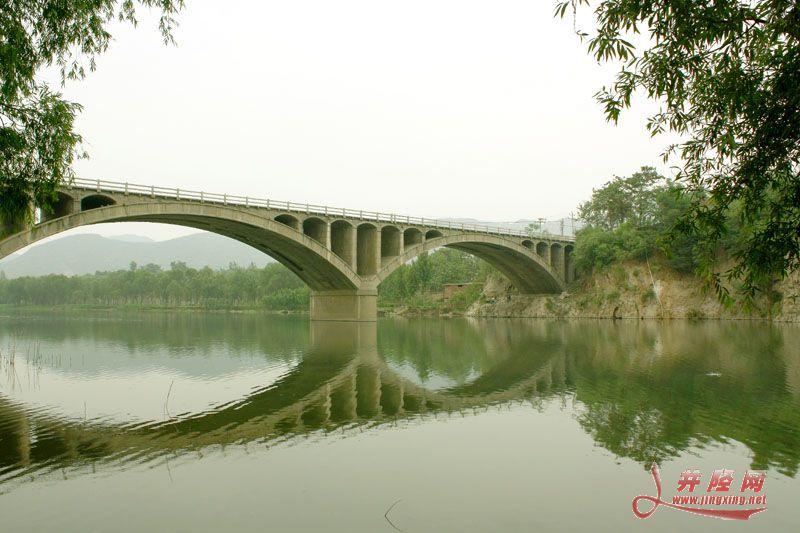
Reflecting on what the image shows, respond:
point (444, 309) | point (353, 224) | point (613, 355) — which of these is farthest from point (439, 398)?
point (444, 309)

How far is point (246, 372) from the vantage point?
901 inches

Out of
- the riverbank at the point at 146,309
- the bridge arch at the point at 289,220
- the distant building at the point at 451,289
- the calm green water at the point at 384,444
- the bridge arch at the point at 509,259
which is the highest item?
the bridge arch at the point at 289,220

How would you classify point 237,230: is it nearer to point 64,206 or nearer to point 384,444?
point 64,206

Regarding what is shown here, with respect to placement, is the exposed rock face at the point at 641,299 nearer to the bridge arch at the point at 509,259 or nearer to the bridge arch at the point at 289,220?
the bridge arch at the point at 509,259

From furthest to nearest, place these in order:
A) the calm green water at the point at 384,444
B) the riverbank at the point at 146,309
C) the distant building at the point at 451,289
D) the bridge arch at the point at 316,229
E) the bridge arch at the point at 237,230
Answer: the riverbank at the point at 146,309
the distant building at the point at 451,289
the bridge arch at the point at 316,229
the bridge arch at the point at 237,230
the calm green water at the point at 384,444

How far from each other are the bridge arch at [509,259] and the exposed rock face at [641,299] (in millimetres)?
2068

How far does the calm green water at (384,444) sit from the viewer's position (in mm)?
8180

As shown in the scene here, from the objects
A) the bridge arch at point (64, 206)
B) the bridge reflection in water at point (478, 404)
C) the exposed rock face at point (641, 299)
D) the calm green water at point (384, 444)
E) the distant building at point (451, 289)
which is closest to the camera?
the calm green water at point (384, 444)

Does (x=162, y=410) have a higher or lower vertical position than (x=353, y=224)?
lower

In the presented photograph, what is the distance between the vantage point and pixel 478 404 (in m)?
16.2

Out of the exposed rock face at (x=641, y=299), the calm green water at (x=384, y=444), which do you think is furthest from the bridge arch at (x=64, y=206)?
the exposed rock face at (x=641, y=299)

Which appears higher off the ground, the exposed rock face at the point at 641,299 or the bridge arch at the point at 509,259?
the bridge arch at the point at 509,259

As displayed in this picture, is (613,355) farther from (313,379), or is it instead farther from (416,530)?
(416,530)

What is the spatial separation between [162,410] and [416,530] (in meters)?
9.90
